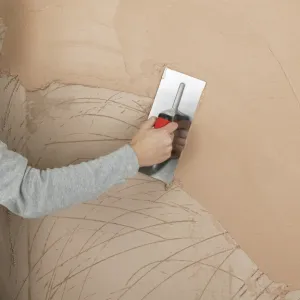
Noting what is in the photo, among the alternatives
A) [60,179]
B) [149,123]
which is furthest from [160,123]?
[60,179]

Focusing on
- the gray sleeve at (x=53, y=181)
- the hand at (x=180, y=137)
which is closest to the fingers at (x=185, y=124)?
the hand at (x=180, y=137)

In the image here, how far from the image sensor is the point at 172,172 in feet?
3.56

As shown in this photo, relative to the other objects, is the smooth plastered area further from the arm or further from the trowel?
the arm

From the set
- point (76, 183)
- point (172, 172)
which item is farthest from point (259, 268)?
point (76, 183)

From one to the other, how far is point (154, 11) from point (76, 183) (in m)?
0.40

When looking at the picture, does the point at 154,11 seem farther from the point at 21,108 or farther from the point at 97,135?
the point at 21,108

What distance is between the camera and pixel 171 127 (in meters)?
1.01

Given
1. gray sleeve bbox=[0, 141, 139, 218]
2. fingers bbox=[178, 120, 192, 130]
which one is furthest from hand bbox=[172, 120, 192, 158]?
gray sleeve bbox=[0, 141, 139, 218]

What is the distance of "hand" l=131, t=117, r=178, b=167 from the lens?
3.21 feet

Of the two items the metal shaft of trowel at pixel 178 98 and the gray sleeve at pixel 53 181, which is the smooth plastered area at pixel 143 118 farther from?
the gray sleeve at pixel 53 181

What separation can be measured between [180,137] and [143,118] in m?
0.10

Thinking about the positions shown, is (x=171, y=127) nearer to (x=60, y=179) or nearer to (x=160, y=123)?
(x=160, y=123)

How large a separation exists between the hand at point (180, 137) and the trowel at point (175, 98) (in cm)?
1

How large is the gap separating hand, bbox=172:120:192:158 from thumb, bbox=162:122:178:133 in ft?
0.10
